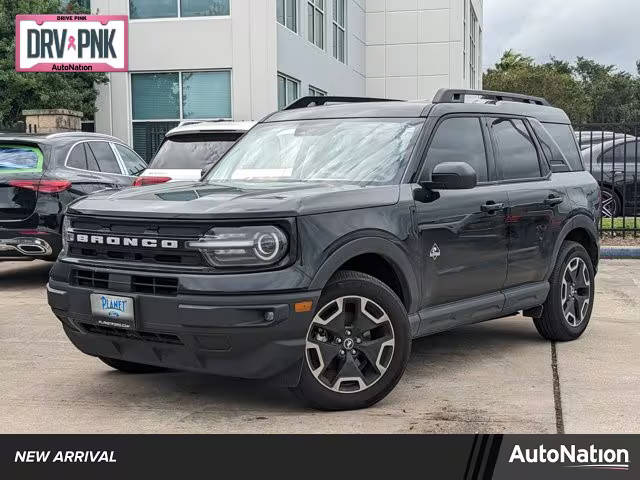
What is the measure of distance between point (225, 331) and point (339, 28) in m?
25.1

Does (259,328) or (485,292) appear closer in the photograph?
(259,328)

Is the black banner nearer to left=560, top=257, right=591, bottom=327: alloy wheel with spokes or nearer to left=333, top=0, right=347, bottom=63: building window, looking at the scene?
left=560, top=257, right=591, bottom=327: alloy wheel with spokes

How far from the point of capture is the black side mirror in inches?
212

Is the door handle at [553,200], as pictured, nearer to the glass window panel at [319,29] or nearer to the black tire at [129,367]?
the black tire at [129,367]

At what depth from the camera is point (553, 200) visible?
6609 mm

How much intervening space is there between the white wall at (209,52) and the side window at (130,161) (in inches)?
333

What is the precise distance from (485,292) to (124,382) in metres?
2.43

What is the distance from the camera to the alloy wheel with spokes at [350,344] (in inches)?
189

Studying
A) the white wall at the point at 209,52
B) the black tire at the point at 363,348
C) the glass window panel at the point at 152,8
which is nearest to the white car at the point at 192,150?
the black tire at the point at 363,348

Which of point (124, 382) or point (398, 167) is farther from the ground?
point (398, 167)

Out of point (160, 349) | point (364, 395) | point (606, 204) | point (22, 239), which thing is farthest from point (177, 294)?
point (606, 204)

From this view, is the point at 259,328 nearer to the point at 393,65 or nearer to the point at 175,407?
the point at 175,407

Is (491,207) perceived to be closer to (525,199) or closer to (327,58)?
(525,199)

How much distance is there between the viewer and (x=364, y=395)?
4938 millimetres
